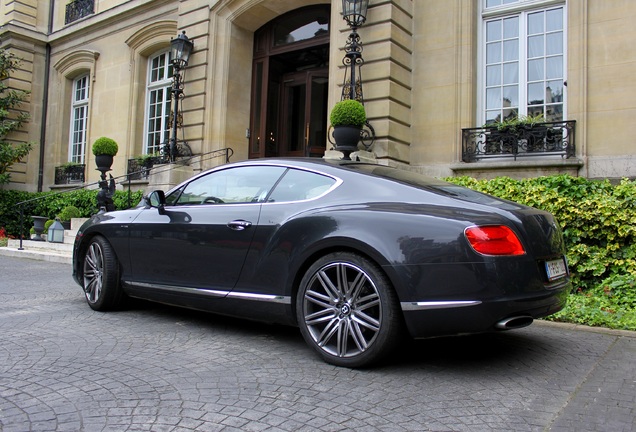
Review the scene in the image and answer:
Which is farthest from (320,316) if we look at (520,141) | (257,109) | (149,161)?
(149,161)

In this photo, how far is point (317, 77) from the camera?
13227mm

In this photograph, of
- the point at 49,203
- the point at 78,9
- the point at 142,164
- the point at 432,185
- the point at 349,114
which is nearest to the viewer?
the point at 432,185

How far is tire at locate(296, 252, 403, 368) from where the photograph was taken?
3.21m

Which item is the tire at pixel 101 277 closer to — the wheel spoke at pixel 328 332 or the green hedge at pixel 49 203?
the wheel spoke at pixel 328 332

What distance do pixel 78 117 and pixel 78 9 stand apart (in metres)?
3.87

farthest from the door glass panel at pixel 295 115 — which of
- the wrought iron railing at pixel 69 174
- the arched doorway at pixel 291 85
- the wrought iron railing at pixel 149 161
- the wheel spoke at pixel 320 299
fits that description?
the wheel spoke at pixel 320 299

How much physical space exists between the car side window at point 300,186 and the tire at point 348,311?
0.58m

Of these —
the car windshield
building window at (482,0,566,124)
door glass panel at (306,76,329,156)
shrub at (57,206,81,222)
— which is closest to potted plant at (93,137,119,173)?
shrub at (57,206,81,222)

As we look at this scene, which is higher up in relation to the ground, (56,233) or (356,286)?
(56,233)

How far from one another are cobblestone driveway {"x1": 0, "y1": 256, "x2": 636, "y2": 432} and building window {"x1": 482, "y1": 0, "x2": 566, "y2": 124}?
6124 millimetres

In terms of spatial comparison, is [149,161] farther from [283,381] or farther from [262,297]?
[283,381]

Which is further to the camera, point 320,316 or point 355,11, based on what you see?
point 355,11

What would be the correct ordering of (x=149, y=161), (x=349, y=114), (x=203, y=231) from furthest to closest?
(x=149, y=161)
(x=349, y=114)
(x=203, y=231)

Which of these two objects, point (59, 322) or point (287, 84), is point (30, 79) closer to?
point (287, 84)
